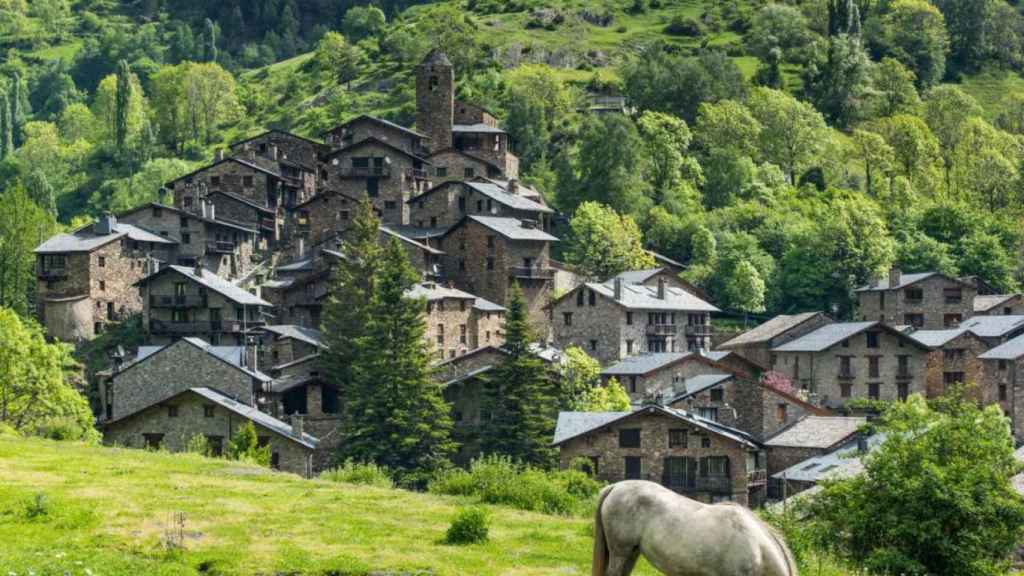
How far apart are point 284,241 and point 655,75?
57488 mm

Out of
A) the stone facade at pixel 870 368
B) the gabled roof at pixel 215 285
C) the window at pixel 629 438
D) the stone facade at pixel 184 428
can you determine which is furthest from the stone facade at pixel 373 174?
the stone facade at pixel 184 428

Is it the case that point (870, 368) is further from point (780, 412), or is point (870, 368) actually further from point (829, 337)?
point (780, 412)

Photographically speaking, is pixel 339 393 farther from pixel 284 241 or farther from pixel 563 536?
pixel 563 536

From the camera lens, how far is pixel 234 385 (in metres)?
89.5

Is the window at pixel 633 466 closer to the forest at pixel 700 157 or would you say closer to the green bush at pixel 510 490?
the green bush at pixel 510 490

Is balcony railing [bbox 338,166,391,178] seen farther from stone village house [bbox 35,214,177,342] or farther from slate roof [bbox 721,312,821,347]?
slate roof [bbox 721,312,821,347]

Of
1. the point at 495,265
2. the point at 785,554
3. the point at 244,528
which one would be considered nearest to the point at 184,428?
the point at 495,265

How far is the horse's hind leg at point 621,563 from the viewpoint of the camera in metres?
26.4

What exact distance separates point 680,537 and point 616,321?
279 feet

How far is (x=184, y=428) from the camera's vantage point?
263 feet

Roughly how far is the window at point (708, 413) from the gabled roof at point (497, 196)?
30703mm

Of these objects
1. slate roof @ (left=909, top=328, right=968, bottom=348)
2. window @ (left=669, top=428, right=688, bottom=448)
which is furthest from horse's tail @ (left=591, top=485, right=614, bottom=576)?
slate roof @ (left=909, top=328, right=968, bottom=348)

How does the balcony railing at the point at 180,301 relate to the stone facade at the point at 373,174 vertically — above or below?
below

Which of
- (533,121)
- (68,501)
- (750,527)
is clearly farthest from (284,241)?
(750,527)
